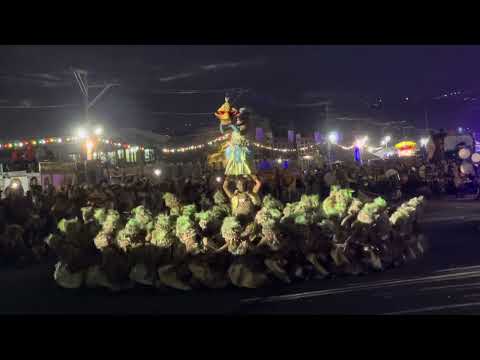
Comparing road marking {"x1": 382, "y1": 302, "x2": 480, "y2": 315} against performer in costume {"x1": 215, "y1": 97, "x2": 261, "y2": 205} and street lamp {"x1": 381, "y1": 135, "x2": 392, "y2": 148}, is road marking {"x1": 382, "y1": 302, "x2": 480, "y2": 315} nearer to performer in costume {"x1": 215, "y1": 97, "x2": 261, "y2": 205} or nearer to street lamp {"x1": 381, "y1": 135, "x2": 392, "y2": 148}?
performer in costume {"x1": 215, "y1": 97, "x2": 261, "y2": 205}

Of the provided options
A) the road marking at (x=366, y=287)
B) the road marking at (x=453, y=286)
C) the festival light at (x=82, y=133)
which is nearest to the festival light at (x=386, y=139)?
the festival light at (x=82, y=133)

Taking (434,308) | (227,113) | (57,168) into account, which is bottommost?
(434,308)

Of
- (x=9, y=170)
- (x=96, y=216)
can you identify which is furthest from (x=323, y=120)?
(x=96, y=216)

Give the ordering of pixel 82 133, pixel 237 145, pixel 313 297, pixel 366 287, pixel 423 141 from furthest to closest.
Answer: pixel 423 141, pixel 82 133, pixel 237 145, pixel 366 287, pixel 313 297

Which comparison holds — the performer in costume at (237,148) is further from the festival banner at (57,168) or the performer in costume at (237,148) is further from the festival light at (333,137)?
the festival light at (333,137)

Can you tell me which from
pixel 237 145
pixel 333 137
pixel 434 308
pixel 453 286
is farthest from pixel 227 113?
pixel 333 137

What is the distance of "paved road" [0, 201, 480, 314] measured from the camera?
482cm

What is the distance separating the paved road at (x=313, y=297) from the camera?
190 inches

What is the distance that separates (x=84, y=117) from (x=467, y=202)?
9428mm

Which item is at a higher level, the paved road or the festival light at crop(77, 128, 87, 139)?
the festival light at crop(77, 128, 87, 139)

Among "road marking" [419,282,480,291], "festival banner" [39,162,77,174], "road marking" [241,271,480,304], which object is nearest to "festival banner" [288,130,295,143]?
"festival banner" [39,162,77,174]

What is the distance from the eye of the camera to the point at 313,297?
5238 millimetres

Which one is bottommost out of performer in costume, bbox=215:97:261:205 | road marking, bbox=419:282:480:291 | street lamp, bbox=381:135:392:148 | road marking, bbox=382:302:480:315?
road marking, bbox=382:302:480:315

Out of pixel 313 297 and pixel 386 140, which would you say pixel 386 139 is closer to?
pixel 386 140
